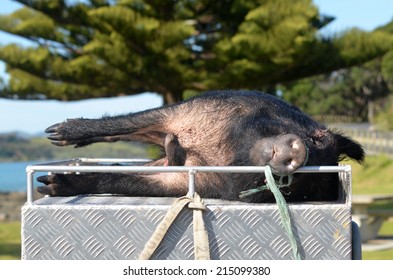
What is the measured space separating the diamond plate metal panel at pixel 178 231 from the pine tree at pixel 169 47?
12.4 meters

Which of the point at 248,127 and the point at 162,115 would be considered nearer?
the point at 248,127

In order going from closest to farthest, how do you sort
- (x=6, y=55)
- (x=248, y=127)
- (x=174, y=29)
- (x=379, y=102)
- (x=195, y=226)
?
(x=195, y=226)
(x=248, y=127)
(x=174, y=29)
(x=6, y=55)
(x=379, y=102)

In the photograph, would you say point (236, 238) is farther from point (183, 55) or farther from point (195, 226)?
point (183, 55)

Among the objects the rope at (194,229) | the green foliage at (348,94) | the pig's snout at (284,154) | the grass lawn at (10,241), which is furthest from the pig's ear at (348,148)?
the green foliage at (348,94)

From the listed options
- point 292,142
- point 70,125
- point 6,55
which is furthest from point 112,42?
point 292,142

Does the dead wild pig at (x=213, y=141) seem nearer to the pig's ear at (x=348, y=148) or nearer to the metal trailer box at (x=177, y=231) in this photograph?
the pig's ear at (x=348, y=148)

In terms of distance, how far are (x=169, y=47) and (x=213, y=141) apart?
12.5m

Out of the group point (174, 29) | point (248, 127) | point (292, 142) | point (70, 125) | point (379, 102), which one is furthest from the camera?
point (379, 102)

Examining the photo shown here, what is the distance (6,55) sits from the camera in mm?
17438

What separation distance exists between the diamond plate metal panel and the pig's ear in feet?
3.14

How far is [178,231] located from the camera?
284 centimetres

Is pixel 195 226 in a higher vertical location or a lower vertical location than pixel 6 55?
lower

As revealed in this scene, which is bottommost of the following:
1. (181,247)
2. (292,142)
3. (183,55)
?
(181,247)

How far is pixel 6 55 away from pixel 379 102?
44.3 meters
